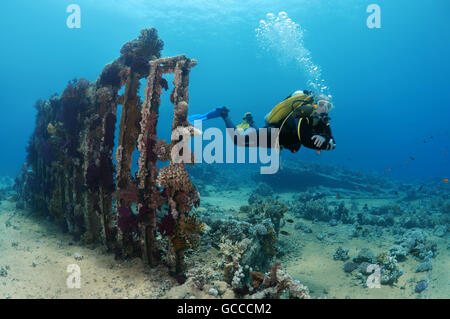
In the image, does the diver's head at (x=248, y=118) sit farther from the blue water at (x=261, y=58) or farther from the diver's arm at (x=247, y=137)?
the blue water at (x=261, y=58)

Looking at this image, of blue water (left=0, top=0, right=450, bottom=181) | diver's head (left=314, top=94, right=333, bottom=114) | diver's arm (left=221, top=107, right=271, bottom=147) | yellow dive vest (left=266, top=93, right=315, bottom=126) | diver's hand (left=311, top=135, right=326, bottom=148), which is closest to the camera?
diver's hand (left=311, top=135, right=326, bottom=148)

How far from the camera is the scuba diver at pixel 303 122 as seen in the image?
96.5 inches

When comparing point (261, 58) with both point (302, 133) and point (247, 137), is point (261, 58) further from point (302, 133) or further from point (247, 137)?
point (302, 133)

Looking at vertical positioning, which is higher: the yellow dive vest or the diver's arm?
the yellow dive vest

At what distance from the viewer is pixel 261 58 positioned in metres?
109

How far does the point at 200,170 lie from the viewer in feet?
72.8

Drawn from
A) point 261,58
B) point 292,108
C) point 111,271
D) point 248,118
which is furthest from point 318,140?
point 261,58

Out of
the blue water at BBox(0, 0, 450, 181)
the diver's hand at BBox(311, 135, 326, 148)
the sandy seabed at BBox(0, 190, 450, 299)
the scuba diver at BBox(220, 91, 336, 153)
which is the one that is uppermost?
the blue water at BBox(0, 0, 450, 181)

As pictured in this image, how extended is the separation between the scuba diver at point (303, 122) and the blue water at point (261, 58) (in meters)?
20.6


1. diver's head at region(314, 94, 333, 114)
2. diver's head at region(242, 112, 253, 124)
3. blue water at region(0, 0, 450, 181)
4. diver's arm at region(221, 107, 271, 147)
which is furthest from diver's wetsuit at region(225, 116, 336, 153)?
blue water at region(0, 0, 450, 181)

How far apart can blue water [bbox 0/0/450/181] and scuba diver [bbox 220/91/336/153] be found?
67.7 ft

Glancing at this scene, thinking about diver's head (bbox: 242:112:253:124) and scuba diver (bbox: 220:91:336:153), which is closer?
scuba diver (bbox: 220:91:336:153)

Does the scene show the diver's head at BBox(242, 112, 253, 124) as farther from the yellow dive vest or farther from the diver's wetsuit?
A: the yellow dive vest

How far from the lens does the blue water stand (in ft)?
151
